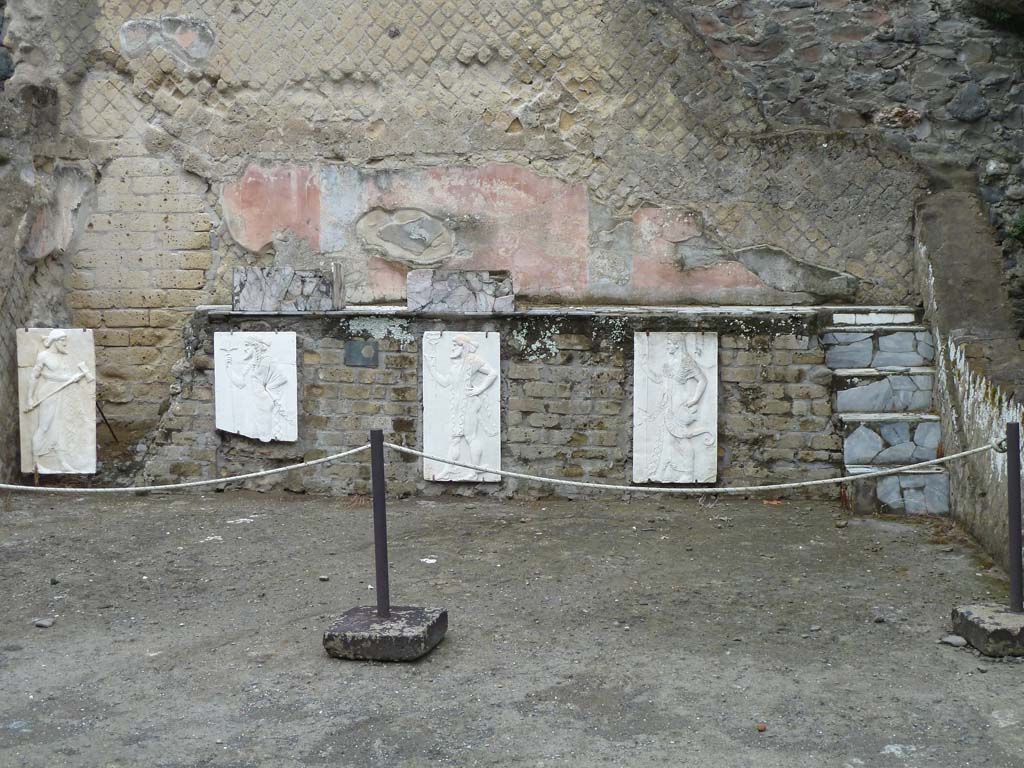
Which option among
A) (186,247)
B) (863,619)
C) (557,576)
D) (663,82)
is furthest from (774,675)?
(186,247)

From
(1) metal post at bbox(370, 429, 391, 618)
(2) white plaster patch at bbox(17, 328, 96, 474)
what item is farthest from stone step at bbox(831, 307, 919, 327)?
(2) white plaster patch at bbox(17, 328, 96, 474)

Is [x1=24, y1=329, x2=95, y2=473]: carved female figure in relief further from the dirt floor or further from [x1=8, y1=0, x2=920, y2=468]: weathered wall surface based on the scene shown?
[x1=8, y1=0, x2=920, y2=468]: weathered wall surface

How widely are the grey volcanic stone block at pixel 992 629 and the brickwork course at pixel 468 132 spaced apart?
4.03 m

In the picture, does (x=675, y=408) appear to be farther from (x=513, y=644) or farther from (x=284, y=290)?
(x=513, y=644)

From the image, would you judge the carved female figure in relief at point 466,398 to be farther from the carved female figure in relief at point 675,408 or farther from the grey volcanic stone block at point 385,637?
the grey volcanic stone block at point 385,637

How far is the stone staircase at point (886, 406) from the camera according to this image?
265 inches

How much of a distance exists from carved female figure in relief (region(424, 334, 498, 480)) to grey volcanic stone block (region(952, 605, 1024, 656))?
3457mm

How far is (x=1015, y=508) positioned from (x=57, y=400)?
6.16 m

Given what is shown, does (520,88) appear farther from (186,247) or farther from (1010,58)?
(1010,58)

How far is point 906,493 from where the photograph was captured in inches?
265

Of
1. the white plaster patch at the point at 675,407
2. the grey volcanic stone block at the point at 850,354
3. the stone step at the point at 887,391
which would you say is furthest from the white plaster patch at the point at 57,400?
the stone step at the point at 887,391

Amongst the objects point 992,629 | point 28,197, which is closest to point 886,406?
point 992,629

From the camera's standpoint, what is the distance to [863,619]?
188 inches

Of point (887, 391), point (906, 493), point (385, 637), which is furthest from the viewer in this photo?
point (887, 391)
